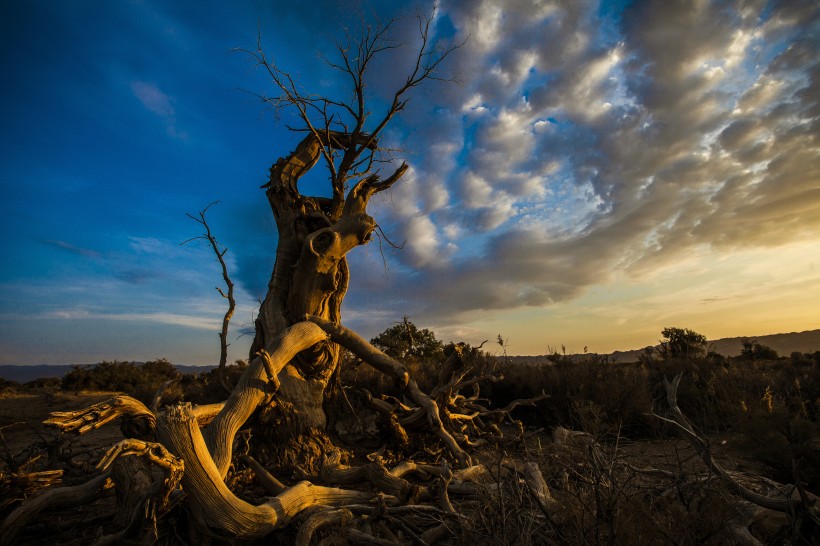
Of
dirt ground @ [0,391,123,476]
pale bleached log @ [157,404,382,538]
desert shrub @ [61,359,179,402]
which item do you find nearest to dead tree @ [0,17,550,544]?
pale bleached log @ [157,404,382,538]

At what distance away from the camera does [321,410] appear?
5.60 m

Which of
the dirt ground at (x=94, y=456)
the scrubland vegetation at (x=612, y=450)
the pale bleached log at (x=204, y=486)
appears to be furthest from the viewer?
the dirt ground at (x=94, y=456)

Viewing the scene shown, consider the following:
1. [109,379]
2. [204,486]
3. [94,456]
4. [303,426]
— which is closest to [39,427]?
[94,456]

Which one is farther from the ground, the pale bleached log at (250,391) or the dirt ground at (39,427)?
the pale bleached log at (250,391)

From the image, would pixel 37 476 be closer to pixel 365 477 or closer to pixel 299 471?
pixel 299 471

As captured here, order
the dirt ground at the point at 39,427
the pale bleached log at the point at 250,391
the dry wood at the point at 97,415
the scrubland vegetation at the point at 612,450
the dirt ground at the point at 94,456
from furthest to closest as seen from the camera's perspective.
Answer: the dirt ground at the point at 39,427 → the pale bleached log at the point at 250,391 → the dirt ground at the point at 94,456 → the dry wood at the point at 97,415 → the scrubland vegetation at the point at 612,450

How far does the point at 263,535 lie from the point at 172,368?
22.8m

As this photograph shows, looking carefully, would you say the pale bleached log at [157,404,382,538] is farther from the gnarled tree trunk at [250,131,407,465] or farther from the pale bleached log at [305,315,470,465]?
the pale bleached log at [305,315,470,465]

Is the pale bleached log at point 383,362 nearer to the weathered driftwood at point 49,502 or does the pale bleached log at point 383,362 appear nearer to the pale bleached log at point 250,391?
the pale bleached log at point 250,391

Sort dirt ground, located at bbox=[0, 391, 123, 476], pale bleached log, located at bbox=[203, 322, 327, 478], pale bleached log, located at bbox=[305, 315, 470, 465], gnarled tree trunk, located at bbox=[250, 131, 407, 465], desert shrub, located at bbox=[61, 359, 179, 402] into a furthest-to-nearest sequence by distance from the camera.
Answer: desert shrub, located at bbox=[61, 359, 179, 402]
dirt ground, located at bbox=[0, 391, 123, 476]
pale bleached log, located at bbox=[305, 315, 470, 465]
gnarled tree trunk, located at bbox=[250, 131, 407, 465]
pale bleached log, located at bbox=[203, 322, 327, 478]

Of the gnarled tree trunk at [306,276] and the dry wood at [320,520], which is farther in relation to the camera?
the gnarled tree trunk at [306,276]

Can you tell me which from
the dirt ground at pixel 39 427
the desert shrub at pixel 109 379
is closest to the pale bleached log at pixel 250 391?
the dirt ground at pixel 39 427

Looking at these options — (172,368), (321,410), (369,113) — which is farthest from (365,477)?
(172,368)

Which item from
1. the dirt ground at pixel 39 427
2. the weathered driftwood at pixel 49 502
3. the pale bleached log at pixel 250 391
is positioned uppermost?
the pale bleached log at pixel 250 391
